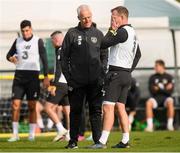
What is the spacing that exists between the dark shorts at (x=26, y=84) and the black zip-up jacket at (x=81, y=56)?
14.5 ft

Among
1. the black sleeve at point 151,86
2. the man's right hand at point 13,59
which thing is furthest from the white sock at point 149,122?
the man's right hand at point 13,59

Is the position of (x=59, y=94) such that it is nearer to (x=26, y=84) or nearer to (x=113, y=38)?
(x=26, y=84)

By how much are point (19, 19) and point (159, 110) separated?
458 centimetres

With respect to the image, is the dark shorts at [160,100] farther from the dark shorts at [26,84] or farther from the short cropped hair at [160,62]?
the dark shorts at [26,84]

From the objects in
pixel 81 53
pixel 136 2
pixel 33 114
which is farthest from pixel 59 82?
pixel 136 2

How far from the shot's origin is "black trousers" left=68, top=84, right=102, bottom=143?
1318 cm

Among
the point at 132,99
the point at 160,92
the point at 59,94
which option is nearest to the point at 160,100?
the point at 160,92

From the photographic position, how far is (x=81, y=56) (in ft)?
42.7

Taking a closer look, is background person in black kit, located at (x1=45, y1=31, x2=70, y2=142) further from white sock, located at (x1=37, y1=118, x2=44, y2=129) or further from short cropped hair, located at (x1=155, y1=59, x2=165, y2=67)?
short cropped hair, located at (x1=155, y1=59, x2=165, y2=67)

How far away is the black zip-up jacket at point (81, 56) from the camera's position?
42.6 feet

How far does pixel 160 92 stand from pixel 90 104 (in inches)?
353

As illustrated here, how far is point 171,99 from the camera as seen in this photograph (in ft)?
71.7

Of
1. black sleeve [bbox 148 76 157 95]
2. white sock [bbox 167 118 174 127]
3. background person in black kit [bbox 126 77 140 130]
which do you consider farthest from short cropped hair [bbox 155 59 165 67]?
white sock [bbox 167 118 174 127]

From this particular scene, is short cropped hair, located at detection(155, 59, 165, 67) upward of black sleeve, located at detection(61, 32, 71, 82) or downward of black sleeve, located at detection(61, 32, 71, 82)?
downward
